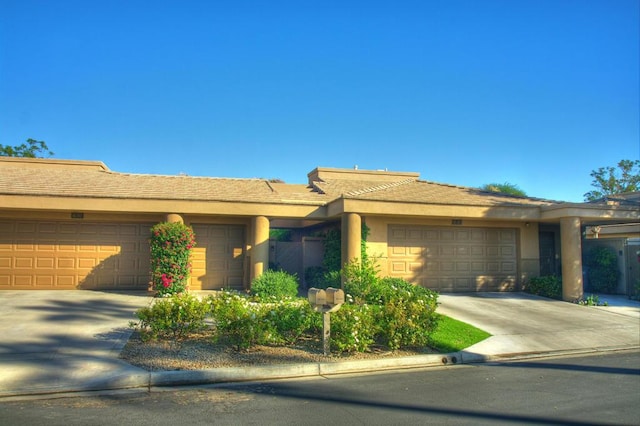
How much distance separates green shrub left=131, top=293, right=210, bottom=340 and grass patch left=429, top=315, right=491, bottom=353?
16.1 ft

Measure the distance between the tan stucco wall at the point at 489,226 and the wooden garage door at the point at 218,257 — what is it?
4.75 m

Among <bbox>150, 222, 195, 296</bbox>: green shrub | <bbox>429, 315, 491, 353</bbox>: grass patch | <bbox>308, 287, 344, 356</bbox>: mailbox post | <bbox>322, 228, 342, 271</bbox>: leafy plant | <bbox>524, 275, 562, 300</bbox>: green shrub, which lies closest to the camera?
<bbox>308, 287, 344, 356</bbox>: mailbox post

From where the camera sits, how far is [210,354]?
892 cm

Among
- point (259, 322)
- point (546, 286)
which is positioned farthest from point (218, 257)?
point (546, 286)

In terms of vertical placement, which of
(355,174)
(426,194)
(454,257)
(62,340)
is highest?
(355,174)

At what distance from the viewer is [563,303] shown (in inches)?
646

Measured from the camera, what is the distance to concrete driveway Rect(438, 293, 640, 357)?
1097 cm

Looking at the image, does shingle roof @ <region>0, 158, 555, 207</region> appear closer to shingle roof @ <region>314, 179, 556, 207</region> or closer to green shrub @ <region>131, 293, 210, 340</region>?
shingle roof @ <region>314, 179, 556, 207</region>

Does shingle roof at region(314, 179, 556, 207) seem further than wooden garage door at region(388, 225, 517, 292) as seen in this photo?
No

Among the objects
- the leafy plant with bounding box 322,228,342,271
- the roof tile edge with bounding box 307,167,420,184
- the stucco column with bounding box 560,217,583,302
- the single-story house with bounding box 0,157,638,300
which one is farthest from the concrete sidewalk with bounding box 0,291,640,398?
the roof tile edge with bounding box 307,167,420,184

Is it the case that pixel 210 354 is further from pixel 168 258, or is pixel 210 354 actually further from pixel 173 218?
pixel 173 218

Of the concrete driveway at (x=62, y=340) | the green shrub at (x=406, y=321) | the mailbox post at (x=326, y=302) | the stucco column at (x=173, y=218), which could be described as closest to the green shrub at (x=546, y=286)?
the green shrub at (x=406, y=321)

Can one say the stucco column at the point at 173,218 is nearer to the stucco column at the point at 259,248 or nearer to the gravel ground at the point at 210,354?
the stucco column at the point at 259,248

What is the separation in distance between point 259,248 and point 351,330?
24.4 ft
